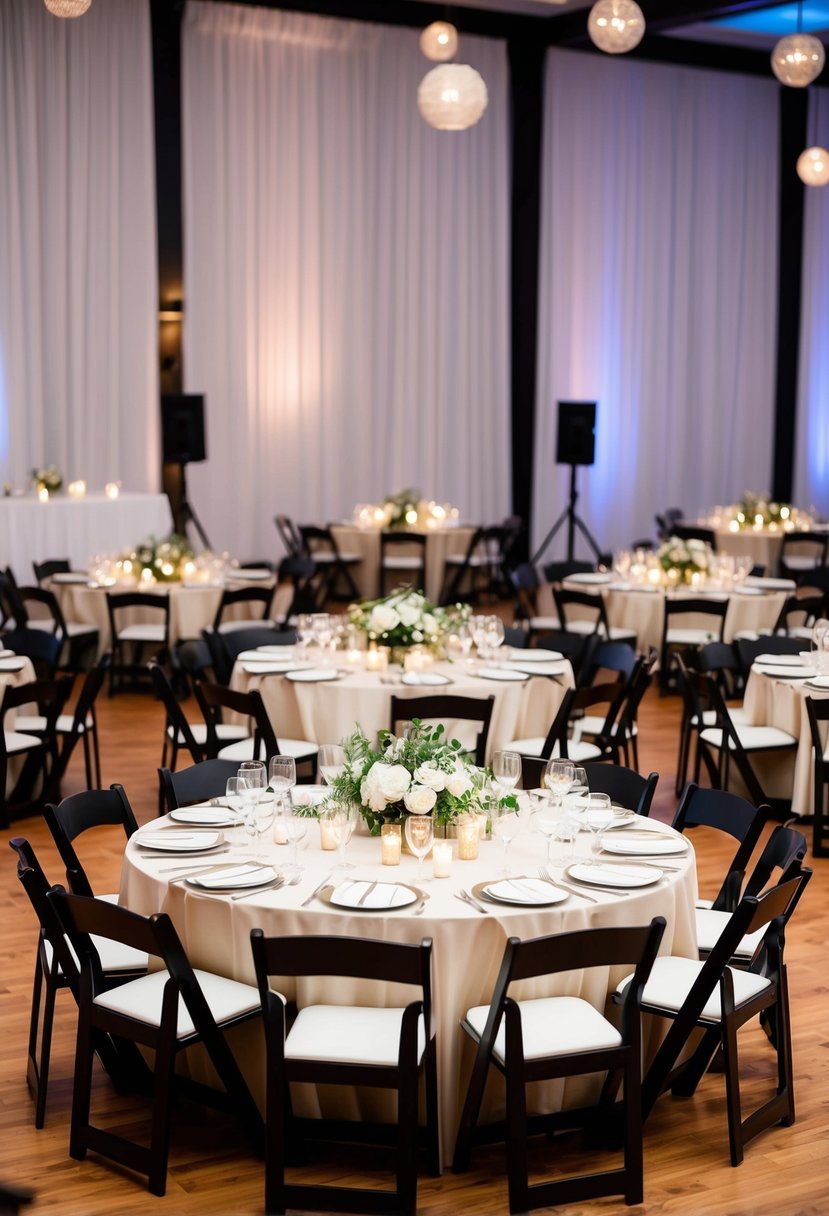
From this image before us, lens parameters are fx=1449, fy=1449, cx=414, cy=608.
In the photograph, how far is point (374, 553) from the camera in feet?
41.7

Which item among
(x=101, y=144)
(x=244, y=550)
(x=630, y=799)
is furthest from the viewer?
(x=244, y=550)

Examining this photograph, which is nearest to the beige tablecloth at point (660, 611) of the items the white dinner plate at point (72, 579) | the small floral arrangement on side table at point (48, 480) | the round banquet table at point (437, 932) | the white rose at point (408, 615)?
the white rose at point (408, 615)

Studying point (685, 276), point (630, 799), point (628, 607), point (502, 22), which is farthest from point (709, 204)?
point (630, 799)

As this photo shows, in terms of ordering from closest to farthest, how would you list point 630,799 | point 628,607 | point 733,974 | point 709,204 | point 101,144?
point 733,974 → point 630,799 → point 628,607 → point 101,144 → point 709,204

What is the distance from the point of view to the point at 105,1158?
3645 millimetres

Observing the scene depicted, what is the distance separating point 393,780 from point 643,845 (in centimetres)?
75

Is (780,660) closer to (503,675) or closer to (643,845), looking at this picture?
(503,675)

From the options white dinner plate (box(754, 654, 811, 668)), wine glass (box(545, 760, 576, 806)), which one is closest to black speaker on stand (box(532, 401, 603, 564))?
white dinner plate (box(754, 654, 811, 668))

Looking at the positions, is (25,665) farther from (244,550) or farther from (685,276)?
(685,276)

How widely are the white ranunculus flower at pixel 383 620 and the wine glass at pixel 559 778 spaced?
106 inches

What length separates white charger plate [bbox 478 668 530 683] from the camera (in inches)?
260

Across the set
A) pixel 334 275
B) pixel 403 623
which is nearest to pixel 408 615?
pixel 403 623

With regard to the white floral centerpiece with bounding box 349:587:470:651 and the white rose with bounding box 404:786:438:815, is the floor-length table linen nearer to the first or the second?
the white floral centerpiece with bounding box 349:587:470:651

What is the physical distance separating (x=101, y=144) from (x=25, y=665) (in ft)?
25.3
